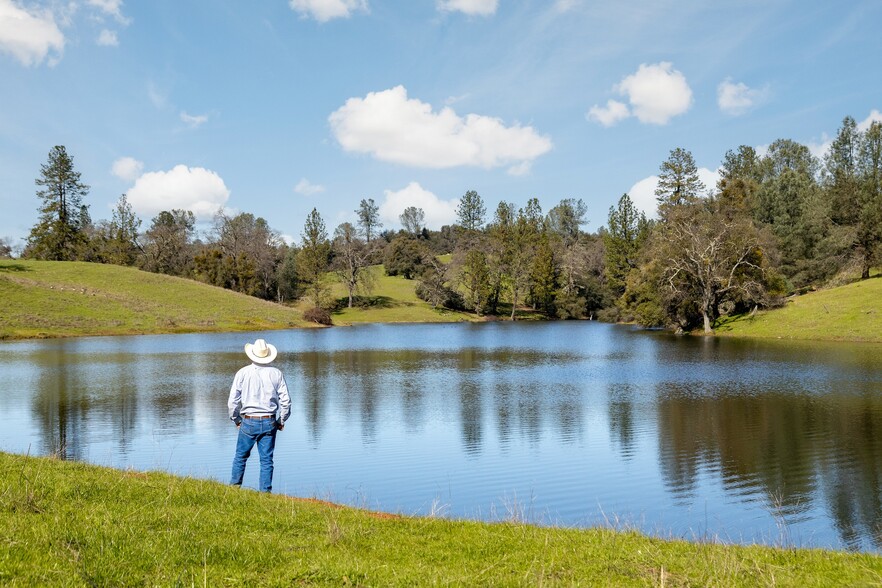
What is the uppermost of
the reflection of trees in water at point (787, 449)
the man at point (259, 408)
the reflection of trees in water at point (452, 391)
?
the man at point (259, 408)

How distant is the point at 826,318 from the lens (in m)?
55.1

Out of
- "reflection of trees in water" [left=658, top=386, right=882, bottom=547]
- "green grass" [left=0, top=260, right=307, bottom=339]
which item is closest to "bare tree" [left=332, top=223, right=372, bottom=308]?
"green grass" [left=0, top=260, right=307, bottom=339]

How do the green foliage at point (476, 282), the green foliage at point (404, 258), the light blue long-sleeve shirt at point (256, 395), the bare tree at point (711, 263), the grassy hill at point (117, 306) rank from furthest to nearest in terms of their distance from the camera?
the green foliage at point (404, 258) → the green foliage at point (476, 282) → the grassy hill at point (117, 306) → the bare tree at point (711, 263) → the light blue long-sleeve shirt at point (256, 395)

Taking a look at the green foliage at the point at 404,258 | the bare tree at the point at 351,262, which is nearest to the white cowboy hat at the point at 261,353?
the bare tree at the point at 351,262

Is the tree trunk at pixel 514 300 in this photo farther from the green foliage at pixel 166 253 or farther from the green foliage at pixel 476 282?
the green foliage at pixel 166 253

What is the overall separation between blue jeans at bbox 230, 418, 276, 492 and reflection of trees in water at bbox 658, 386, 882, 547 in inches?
338

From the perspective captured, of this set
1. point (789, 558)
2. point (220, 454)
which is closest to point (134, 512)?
point (789, 558)

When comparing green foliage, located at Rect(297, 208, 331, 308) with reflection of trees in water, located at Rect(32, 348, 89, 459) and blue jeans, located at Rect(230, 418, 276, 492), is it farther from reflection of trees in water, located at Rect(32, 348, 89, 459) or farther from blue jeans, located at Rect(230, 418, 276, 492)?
blue jeans, located at Rect(230, 418, 276, 492)

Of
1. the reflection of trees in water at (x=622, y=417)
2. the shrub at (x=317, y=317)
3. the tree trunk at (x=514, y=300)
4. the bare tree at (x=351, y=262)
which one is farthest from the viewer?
the tree trunk at (x=514, y=300)

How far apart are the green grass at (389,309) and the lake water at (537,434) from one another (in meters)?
57.0

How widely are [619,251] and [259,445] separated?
94.3 m

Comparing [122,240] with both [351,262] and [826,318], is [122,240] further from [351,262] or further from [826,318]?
[826,318]

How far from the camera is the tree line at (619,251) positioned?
64.4 m

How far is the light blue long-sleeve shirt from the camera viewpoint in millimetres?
11766
